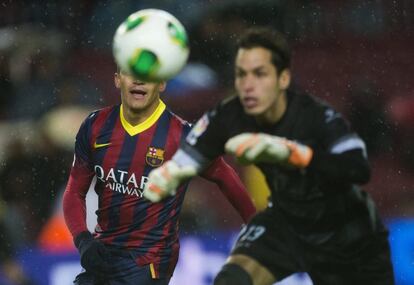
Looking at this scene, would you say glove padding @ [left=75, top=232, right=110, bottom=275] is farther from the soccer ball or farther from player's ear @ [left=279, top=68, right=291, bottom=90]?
player's ear @ [left=279, top=68, right=291, bottom=90]

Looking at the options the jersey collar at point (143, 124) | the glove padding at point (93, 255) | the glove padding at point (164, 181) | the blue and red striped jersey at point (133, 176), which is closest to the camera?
the glove padding at point (164, 181)

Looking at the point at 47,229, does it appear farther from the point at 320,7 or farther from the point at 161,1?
the point at 320,7

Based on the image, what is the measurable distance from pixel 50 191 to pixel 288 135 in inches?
139

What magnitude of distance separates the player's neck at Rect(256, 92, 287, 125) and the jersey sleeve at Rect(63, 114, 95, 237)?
43.1 inches

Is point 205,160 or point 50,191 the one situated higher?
point 50,191

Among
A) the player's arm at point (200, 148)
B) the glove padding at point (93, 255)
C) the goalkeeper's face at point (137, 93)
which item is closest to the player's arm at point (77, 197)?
the glove padding at point (93, 255)

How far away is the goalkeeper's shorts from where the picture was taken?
4184 millimetres

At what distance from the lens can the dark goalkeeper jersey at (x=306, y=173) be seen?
399 cm

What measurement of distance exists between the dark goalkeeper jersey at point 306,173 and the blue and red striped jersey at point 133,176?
667 mm

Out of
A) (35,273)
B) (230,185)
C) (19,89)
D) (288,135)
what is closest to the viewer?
(288,135)

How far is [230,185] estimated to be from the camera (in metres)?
4.83

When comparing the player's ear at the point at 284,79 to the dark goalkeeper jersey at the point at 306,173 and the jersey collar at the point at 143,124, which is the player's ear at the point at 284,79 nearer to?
the dark goalkeeper jersey at the point at 306,173

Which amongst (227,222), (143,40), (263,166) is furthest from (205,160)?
(227,222)

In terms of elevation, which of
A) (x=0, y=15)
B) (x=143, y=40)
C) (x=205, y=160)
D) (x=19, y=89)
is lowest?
(x=205, y=160)
